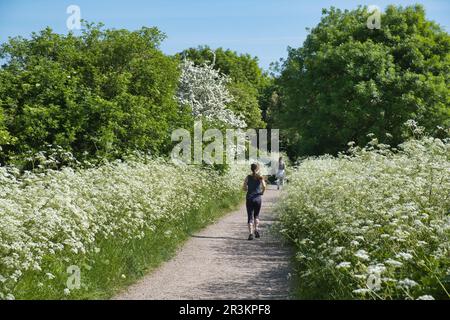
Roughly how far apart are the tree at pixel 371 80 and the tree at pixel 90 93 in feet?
30.1

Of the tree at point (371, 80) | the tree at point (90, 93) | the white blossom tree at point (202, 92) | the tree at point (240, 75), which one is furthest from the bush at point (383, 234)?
the tree at point (240, 75)

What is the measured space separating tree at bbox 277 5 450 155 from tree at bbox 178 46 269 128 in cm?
788

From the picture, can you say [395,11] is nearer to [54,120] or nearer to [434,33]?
[434,33]

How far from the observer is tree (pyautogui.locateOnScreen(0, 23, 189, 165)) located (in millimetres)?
14859

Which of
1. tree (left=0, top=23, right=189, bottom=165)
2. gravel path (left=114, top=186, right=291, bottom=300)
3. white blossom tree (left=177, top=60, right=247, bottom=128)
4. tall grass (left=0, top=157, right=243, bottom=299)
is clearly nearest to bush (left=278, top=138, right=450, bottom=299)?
gravel path (left=114, top=186, right=291, bottom=300)

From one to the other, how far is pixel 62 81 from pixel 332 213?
10.8 meters

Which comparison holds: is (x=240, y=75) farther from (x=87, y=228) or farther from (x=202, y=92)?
(x=87, y=228)

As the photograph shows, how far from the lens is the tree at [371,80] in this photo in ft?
83.1

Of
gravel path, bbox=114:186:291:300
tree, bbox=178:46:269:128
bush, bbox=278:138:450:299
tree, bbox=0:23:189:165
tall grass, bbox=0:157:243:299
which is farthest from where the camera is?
tree, bbox=178:46:269:128

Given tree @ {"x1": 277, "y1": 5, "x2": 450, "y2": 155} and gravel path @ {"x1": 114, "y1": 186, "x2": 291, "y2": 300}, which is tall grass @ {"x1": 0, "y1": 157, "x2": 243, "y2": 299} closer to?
gravel path @ {"x1": 114, "y1": 186, "x2": 291, "y2": 300}

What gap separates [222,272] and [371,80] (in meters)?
18.8

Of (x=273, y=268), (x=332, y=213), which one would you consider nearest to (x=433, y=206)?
(x=332, y=213)

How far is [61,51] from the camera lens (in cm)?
1980

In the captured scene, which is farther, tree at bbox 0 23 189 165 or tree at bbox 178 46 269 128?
tree at bbox 178 46 269 128
